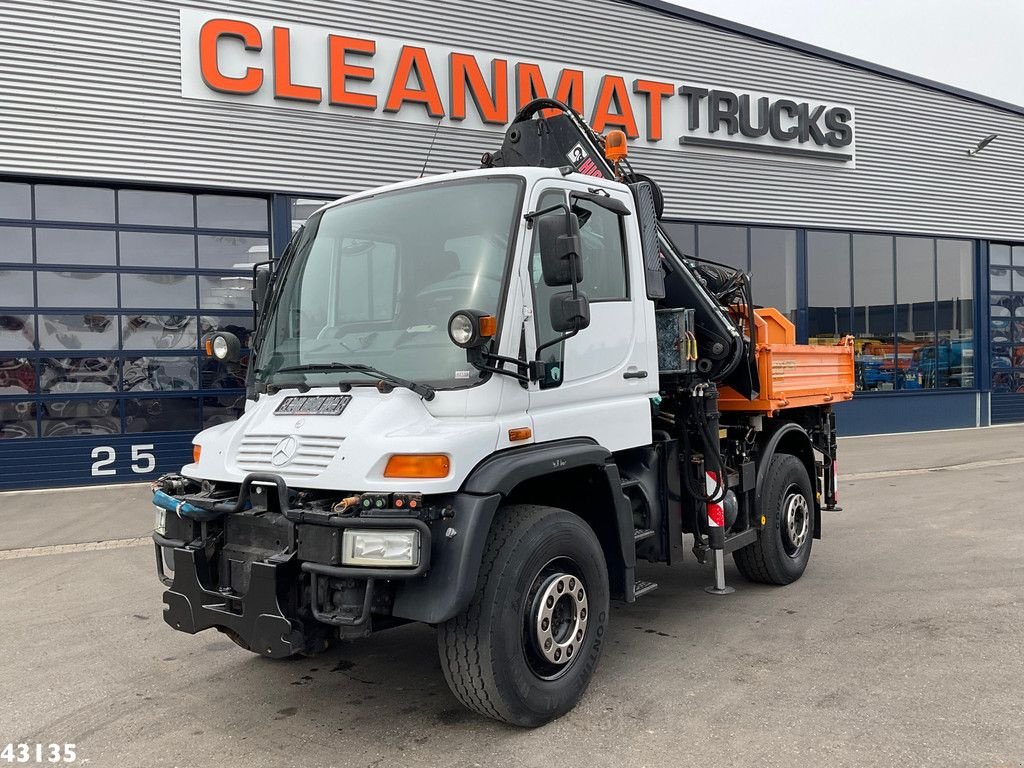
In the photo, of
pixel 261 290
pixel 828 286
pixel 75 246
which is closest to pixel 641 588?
pixel 261 290

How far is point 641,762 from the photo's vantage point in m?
3.49

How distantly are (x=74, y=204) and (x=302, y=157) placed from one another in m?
3.24

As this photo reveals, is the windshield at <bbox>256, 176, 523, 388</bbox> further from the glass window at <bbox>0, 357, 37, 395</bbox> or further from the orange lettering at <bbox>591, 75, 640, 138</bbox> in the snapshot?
the orange lettering at <bbox>591, 75, 640, 138</bbox>

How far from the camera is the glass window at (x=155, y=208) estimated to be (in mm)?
11953

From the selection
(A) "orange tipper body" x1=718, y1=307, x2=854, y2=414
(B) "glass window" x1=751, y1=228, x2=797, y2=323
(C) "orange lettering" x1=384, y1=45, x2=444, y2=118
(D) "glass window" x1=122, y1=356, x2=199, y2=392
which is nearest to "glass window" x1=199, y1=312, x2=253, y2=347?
(D) "glass window" x1=122, y1=356, x2=199, y2=392

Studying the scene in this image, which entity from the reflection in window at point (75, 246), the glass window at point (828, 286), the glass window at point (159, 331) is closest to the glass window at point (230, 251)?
the glass window at point (159, 331)

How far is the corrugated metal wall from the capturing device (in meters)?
11.5

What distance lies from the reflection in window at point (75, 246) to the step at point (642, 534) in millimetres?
9815

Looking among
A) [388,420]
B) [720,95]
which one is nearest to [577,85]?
[720,95]

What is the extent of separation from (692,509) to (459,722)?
219 centimetres

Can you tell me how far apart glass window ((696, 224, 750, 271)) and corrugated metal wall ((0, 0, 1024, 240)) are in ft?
0.86

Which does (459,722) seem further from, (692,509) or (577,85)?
(577,85)

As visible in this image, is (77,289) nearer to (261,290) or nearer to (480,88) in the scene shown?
(480,88)

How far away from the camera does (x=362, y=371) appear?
3.95 metres
